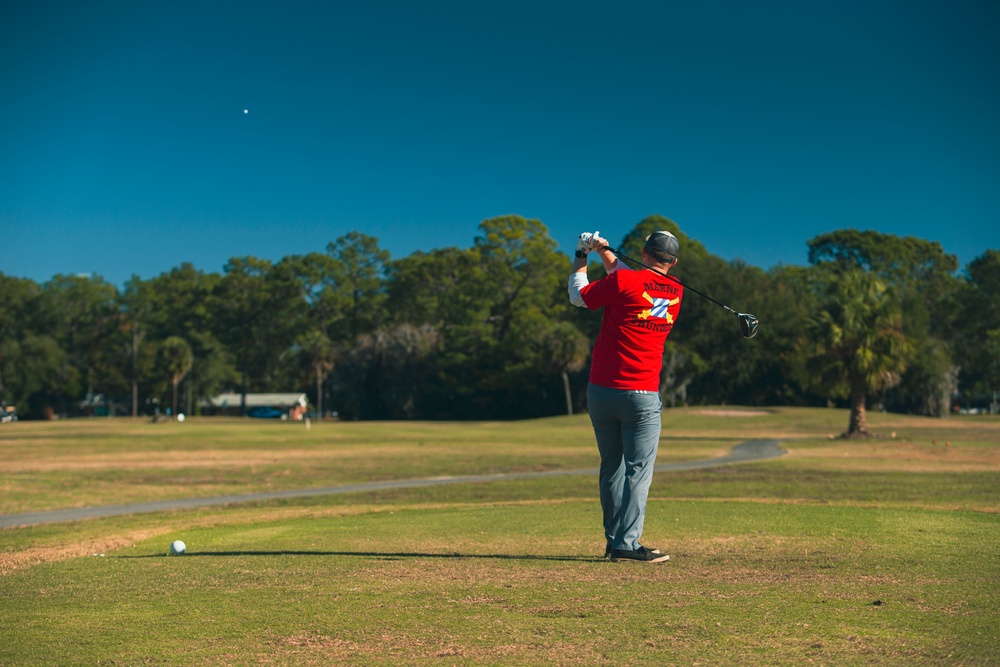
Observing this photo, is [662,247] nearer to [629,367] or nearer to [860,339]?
[629,367]

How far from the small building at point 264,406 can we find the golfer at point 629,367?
12287cm

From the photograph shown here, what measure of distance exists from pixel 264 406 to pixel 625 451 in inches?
4944

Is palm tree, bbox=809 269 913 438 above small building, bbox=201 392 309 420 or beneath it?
above

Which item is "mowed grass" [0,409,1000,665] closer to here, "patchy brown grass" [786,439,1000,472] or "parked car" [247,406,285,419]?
"patchy brown grass" [786,439,1000,472]

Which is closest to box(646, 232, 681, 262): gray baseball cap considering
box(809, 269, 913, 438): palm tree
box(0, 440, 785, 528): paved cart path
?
A: box(0, 440, 785, 528): paved cart path

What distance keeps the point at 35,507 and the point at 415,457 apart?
16.3 m

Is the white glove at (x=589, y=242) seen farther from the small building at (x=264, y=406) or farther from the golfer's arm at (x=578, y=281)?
the small building at (x=264, y=406)

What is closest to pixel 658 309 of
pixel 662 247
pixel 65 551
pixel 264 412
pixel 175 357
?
pixel 662 247

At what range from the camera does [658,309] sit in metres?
7.99

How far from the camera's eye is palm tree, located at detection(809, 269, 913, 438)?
41219 millimetres

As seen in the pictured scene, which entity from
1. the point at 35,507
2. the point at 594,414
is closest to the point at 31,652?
the point at 594,414

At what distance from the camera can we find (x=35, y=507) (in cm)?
1905

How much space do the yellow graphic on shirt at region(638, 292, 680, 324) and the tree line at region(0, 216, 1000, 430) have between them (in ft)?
118

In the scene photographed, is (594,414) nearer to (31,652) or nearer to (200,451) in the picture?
(31,652)
